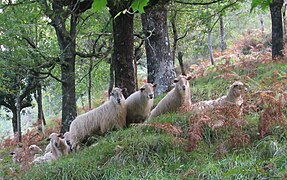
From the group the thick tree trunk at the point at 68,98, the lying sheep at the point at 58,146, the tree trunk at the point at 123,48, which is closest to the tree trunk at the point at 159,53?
the tree trunk at the point at 123,48

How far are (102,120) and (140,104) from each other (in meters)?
0.84

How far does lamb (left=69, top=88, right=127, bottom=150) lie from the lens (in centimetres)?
774

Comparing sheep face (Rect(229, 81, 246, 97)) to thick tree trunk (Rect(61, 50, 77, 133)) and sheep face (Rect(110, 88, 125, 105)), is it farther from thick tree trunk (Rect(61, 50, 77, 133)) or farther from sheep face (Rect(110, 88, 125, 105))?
thick tree trunk (Rect(61, 50, 77, 133))

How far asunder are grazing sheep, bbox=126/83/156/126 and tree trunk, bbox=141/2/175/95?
324cm

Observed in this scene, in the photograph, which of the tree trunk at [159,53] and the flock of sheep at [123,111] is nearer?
the flock of sheep at [123,111]

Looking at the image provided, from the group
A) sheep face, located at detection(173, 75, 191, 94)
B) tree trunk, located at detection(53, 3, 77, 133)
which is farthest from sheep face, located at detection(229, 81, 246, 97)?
tree trunk, located at detection(53, 3, 77, 133)

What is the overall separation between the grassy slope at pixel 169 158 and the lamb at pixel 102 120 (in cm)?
80

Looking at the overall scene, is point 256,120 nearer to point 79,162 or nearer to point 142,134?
point 142,134

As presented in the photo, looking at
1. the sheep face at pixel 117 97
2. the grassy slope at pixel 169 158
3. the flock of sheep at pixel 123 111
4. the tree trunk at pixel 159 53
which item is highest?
the tree trunk at pixel 159 53

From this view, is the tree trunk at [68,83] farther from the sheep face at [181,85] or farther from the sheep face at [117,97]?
the sheep face at [181,85]

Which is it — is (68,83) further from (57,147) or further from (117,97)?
(117,97)

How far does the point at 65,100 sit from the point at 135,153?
250 inches

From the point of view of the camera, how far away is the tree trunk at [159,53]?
36.4ft

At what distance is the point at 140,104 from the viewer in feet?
25.8
